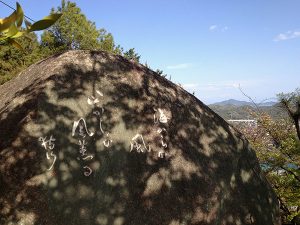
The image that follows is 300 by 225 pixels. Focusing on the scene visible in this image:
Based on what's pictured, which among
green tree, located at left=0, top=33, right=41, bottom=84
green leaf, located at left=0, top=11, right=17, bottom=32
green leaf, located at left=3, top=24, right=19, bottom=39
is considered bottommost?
green leaf, located at left=3, top=24, right=19, bottom=39

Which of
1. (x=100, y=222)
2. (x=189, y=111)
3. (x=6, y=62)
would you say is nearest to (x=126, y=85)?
(x=189, y=111)

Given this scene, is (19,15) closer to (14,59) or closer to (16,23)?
(16,23)

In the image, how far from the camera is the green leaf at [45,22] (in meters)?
1.30

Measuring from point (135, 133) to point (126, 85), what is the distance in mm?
837

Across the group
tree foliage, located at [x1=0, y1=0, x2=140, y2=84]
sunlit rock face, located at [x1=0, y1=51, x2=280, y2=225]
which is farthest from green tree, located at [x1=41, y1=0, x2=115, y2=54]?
sunlit rock face, located at [x1=0, y1=51, x2=280, y2=225]

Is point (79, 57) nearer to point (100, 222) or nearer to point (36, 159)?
point (36, 159)

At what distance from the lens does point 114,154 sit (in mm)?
5156

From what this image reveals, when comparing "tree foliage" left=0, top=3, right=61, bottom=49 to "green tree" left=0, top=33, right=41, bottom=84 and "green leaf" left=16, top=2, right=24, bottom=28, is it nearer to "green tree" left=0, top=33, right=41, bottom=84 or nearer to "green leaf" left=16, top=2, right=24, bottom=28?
"green leaf" left=16, top=2, right=24, bottom=28

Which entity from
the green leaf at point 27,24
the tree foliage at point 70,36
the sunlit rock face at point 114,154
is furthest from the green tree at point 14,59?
the green leaf at point 27,24

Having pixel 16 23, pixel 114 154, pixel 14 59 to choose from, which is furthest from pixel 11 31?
pixel 14 59

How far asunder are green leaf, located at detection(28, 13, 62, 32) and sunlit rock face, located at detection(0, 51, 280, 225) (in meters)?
3.58

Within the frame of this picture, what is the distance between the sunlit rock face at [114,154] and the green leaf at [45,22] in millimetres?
3583

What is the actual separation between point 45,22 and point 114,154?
3960 mm

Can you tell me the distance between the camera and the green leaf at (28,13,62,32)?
51.0 inches
